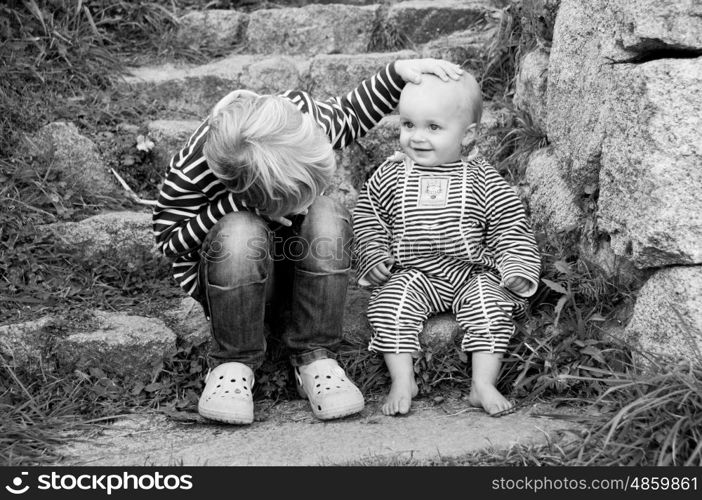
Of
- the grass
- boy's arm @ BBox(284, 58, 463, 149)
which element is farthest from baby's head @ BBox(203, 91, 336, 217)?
the grass

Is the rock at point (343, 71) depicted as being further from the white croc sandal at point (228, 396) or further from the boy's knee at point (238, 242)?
the white croc sandal at point (228, 396)

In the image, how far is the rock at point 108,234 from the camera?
3.43 metres

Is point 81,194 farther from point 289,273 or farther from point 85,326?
point 289,273

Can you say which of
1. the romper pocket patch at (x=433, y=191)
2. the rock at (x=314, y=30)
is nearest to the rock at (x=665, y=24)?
the romper pocket patch at (x=433, y=191)

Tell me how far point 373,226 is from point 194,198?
26.5 inches

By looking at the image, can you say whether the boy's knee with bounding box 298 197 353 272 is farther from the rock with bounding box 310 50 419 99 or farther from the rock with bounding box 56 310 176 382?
the rock with bounding box 310 50 419 99

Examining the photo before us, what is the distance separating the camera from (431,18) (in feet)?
14.1

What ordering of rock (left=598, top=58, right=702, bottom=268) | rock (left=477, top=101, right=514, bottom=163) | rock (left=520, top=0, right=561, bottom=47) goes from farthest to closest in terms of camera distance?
rock (left=477, top=101, right=514, bottom=163)
rock (left=520, top=0, right=561, bottom=47)
rock (left=598, top=58, right=702, bottom=268)

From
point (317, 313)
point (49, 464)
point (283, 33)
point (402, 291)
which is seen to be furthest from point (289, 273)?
point (283, 33)

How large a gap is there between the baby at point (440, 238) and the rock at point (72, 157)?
1.33m

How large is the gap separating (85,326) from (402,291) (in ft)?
3.76

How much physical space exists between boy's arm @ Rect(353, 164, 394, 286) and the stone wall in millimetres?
619

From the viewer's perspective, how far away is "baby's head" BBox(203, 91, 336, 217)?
7.97ft

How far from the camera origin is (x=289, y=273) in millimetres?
2857
